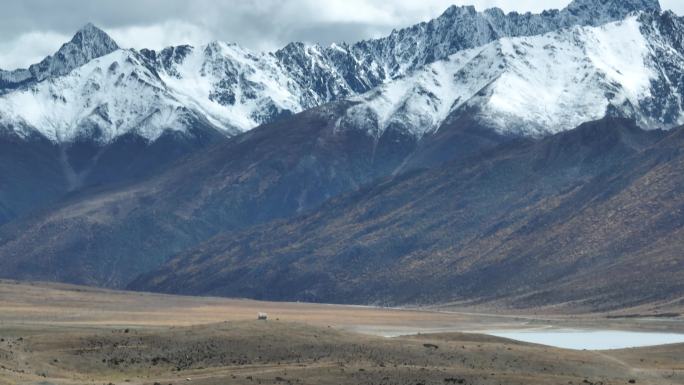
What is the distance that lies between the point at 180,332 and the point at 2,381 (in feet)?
120

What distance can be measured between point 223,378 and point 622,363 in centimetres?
4273

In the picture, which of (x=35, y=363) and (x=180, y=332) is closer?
(x=35, y=363)

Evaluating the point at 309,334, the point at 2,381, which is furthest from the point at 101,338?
the point at 2,381

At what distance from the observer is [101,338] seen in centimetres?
15025

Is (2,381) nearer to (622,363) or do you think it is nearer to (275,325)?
(275,325)

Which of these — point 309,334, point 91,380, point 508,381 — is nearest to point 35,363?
point 91,380

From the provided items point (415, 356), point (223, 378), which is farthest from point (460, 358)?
point (223, 378)

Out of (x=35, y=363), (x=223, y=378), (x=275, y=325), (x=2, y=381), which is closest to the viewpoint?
(x=2, y=381)

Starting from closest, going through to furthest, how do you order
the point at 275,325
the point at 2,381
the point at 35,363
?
the point at 2,381 < the point at 35,363 < the point at 275,325

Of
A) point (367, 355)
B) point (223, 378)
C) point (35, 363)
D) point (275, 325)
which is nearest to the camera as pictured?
point (223, 378)

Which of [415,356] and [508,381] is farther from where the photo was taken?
[415,356]

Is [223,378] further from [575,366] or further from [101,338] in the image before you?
[575,366]

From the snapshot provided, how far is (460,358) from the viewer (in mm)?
147125

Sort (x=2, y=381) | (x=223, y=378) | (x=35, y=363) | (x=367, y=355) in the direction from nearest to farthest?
(x=2, y=381)
(x=223, y=378)
(x=35, y=363)
(x=367, y=355)
